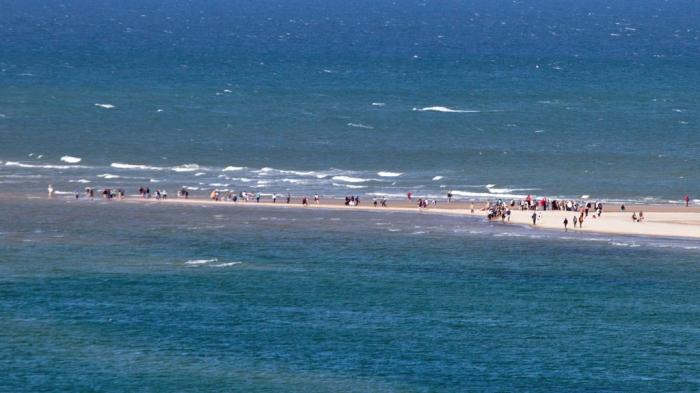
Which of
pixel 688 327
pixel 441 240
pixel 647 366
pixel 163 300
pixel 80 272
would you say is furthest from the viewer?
pixel 441 240

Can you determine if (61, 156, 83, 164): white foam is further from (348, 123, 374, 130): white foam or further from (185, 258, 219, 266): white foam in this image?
(185, 258, 219, 266): white foam

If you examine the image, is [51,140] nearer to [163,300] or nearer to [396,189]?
[396,189]

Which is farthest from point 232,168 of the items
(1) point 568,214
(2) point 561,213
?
(1) point 568,214

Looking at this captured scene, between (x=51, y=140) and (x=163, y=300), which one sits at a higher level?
(x=51, y=140)

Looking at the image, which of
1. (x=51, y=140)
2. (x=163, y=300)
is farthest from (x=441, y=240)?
(x=51, y=140)

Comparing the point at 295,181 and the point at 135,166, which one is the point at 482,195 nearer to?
the point at 295,181

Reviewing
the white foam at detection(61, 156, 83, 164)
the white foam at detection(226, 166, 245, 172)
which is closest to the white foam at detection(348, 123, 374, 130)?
the white foam at detection(226, 166, 245, 172)
